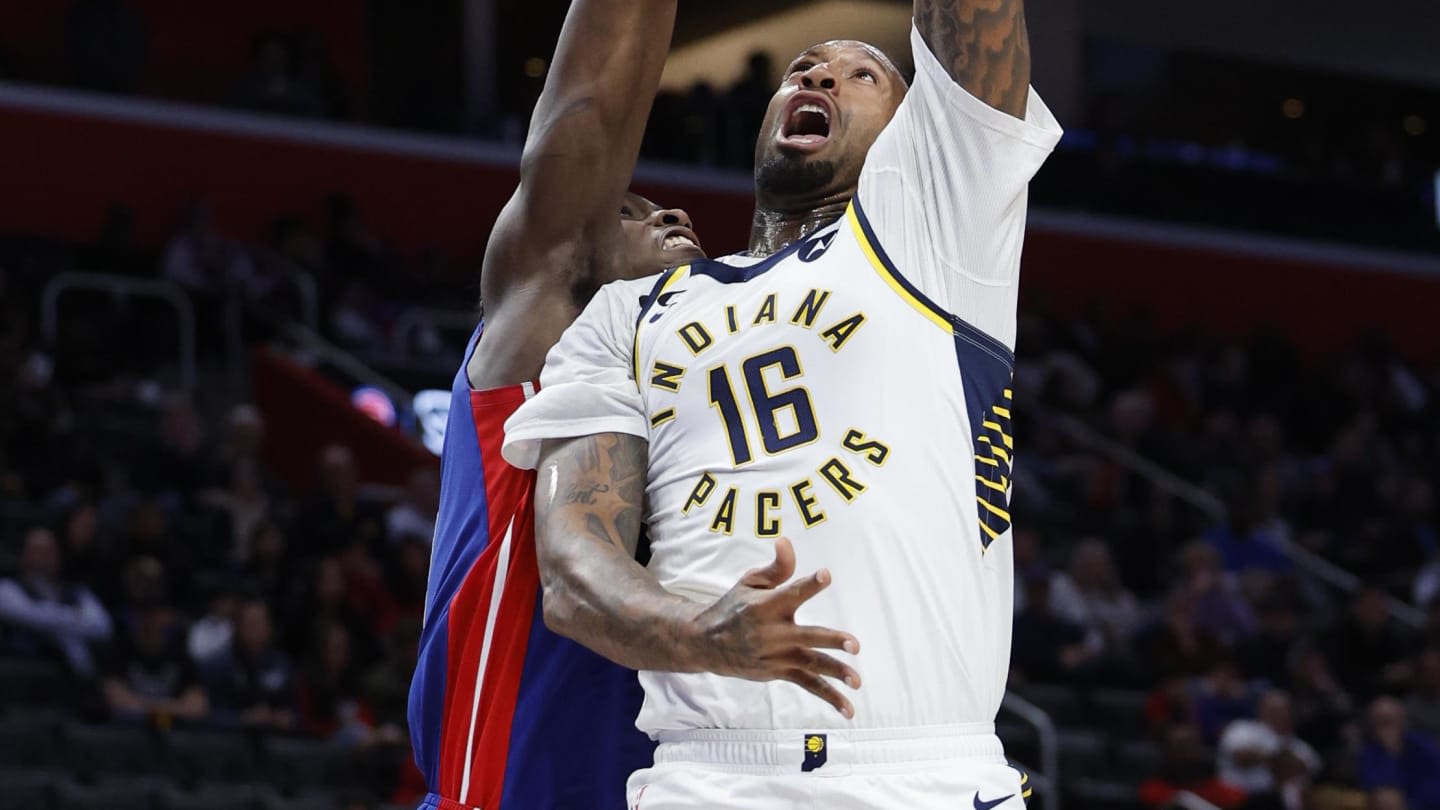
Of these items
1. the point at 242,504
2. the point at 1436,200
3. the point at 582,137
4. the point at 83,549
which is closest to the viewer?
the point at 582,137

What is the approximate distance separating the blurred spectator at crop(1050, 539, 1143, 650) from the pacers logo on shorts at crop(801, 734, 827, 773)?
1058cm

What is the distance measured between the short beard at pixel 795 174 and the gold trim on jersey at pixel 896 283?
271 mm

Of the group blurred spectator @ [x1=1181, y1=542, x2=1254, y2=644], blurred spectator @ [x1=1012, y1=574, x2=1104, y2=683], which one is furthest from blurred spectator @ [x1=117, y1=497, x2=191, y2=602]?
blurred spectator @ [x1=1181, y1=542, x2=1254, y2=644]

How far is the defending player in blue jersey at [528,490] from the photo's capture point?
157 inches

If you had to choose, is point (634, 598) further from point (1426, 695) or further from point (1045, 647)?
point (1426, 695)

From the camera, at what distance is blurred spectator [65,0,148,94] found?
17.6m

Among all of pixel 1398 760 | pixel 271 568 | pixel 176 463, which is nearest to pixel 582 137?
pixel 271 568

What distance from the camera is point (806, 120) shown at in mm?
3955

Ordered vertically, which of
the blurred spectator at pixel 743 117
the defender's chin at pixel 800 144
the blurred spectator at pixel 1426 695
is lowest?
the blurred spectator at pixel 1426 695

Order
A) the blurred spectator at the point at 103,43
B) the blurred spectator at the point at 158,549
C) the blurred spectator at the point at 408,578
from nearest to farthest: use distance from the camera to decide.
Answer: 1. the blurred spectator at the point at 158,549
2. the blurred spectator at the point at 408,578
3. the blurred spectator at the point at 103,43

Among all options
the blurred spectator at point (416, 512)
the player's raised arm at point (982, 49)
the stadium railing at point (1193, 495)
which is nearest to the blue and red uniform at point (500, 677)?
Answer: the player's raised arm at point (982, 49)

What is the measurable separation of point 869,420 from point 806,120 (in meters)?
0.73

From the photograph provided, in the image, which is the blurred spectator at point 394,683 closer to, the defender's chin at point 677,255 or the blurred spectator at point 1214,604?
the blurred spectator at point 1214,604

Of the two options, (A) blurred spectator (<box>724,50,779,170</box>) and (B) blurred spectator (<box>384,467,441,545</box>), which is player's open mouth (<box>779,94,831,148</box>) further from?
(A) blurred spectator (<box>724,50,779,170</box>)
